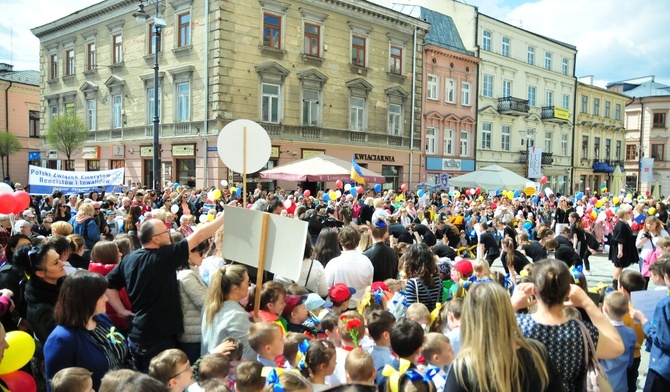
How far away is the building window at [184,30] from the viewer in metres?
23.3

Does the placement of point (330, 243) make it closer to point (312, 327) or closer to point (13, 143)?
point (312, 327)

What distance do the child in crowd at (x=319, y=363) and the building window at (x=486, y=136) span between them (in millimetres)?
32812

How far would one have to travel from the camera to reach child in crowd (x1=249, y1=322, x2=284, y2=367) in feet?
11.7

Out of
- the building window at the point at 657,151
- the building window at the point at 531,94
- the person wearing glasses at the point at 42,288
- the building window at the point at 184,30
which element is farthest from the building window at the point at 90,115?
the building window at the point at 657,151

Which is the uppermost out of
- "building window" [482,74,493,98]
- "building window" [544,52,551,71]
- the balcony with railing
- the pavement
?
"building window" [544,52,551,71]

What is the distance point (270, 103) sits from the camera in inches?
943

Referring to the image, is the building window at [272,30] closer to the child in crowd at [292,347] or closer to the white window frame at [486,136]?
the white window frame at [486,136]

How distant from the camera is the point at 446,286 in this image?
6.03 meters

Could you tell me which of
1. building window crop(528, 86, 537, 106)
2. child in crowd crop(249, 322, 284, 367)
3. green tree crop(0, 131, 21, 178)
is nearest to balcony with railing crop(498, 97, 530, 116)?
building window crop(528, 86, 537, 106)

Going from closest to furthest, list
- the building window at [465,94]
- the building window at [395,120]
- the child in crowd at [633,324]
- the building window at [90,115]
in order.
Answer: the child in crowd at [633,324]
the building window at [90,115]
the building window at [395,120]
the building window at [465,94]

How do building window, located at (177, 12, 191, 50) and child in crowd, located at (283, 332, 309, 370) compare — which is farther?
building window, located at (177, 12, 191, 50)

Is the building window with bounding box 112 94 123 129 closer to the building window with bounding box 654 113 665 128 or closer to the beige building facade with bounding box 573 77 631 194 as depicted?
the beige building facade with bounding box 573 77 631 194

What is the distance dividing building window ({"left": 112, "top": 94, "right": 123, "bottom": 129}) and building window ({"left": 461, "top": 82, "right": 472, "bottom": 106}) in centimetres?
2029

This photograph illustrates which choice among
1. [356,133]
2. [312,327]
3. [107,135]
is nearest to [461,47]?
[356,133]
